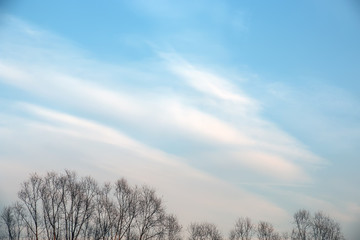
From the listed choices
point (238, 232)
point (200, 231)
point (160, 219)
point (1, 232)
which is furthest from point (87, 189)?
point (238, 232)

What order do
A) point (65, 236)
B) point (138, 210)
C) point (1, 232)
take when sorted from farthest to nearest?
1. point (1, 232)
2. point (138, 210)
3. point (65, 236)

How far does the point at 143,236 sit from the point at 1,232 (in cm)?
3958

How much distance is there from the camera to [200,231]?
104 metres

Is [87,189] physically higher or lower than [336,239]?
higher

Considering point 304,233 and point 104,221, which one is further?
point 304,233

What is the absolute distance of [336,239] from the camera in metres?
99.1

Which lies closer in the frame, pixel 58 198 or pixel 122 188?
pixel 58 198

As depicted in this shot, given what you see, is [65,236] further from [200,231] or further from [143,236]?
[200,231]

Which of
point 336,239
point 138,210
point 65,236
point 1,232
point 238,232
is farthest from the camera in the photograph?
point 238,232

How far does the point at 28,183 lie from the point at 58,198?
5.91 m

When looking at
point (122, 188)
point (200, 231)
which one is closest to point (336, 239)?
point (200, 231)

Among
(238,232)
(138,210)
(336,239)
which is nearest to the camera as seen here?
(138,210)

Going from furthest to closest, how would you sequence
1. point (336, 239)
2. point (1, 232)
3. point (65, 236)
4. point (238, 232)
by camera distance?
point (238, 232) < point (336, 239) < point (1, 232) < point (65, 236)

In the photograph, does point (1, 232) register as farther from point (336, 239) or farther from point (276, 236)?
point (336, 239)
